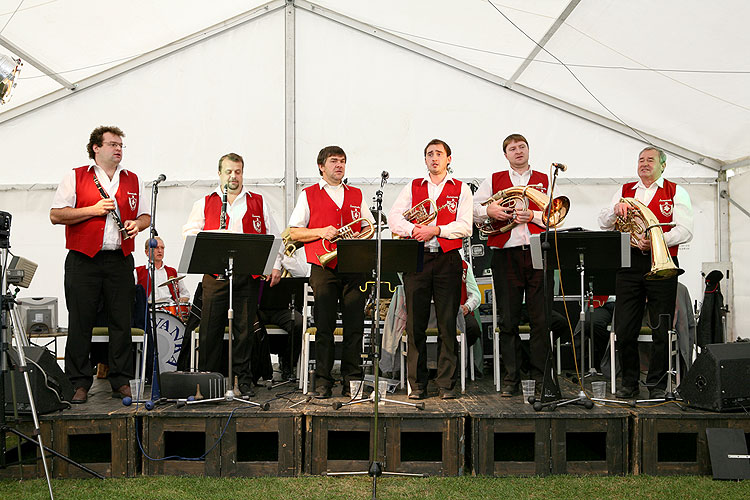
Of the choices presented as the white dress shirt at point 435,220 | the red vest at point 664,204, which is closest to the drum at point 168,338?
the white dress shirt at point 435,220

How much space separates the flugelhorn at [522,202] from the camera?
4.90 meters

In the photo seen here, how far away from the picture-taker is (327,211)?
5.12 meters

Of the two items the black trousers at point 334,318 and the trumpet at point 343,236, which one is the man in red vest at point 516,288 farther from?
the black trousers at point 334,318

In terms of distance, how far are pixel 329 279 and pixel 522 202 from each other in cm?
156

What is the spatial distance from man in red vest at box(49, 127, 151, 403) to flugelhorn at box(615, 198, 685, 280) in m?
3.63

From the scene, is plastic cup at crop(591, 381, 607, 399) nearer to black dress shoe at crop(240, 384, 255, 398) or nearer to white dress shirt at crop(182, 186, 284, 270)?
black dress shoe at crop(240, 384, 255, 398)

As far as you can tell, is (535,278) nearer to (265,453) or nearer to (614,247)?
(614,247)

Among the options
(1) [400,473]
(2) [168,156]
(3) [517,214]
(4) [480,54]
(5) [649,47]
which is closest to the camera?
(1) [400,473]

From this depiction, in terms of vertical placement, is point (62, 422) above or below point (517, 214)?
below

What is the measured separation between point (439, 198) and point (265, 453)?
2.24m

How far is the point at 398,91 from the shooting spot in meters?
8.24

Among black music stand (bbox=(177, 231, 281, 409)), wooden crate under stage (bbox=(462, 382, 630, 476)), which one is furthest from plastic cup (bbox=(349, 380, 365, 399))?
wooden crate under stage (bbox=(462, 382, 630, 476))

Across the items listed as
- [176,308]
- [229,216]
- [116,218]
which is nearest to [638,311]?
[229,216]

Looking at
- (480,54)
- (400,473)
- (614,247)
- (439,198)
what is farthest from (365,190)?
(400,473)
